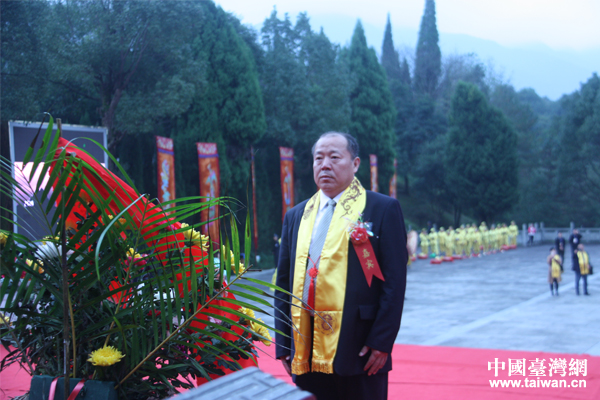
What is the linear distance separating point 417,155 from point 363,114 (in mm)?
9273

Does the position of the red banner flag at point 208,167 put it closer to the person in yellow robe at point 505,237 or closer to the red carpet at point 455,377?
the red carpet at point 455,377

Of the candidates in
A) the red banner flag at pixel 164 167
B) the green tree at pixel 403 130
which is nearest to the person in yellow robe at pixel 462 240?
the green tree at pixel 403 130

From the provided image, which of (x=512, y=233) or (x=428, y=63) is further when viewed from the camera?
(x=428, y=63)

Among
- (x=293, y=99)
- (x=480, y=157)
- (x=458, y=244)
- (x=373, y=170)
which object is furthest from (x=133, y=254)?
(x=480, y=157)

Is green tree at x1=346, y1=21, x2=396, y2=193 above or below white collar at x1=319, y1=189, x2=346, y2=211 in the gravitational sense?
above

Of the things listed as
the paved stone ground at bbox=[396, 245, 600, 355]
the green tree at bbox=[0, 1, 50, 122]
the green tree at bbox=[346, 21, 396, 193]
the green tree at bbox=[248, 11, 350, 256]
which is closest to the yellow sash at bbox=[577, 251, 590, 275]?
the paved stone ground at bbox=[396, 245, 600, 355]

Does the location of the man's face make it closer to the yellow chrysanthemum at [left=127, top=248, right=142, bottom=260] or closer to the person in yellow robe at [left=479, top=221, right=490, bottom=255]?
the yellow chrysanthemum at [left=127, top=248, right=142, bottom=260]

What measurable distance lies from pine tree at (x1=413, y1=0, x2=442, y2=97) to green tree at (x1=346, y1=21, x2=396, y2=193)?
47.6 ft

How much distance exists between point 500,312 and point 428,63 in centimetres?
3321

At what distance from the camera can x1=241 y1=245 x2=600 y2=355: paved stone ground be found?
6109mm

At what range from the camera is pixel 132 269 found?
5.45ft

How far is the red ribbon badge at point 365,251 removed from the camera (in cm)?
205

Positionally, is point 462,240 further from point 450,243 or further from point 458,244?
point 450,243

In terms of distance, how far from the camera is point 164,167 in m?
11.6
